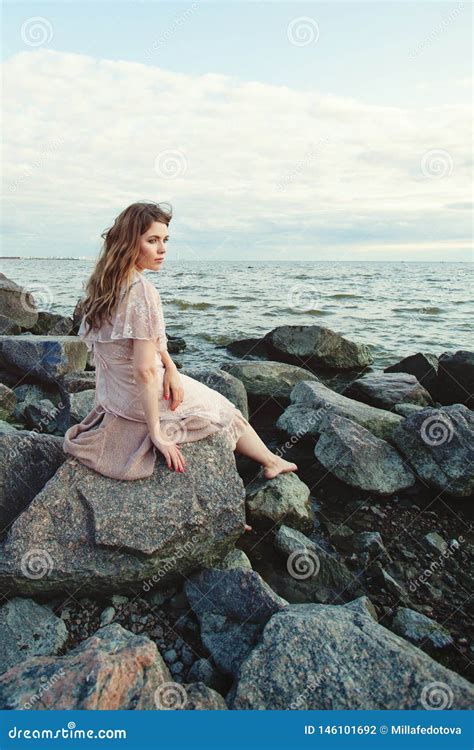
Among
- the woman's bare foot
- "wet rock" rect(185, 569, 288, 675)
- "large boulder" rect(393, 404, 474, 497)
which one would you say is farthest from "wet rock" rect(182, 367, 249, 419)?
"wet rock" rect(185, 569, 288, 675)

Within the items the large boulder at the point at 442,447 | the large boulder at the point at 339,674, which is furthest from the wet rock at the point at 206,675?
the large boulder at the point at 442,447

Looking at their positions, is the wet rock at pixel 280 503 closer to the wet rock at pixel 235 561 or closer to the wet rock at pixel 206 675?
the wet rock at pixel 235 561

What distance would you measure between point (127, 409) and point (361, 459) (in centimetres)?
273

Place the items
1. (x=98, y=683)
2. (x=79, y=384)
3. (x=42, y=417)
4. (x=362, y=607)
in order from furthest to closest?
(x=79, y=384)
(x=42, y=417)
(x=362, y=607)
(x=98, y=683)

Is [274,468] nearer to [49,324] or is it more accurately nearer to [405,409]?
[405,409]

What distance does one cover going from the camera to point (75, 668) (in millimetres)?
2701

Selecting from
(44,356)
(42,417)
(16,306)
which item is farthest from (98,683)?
(16,306)

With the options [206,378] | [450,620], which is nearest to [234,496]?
[450,620]

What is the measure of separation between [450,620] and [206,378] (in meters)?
4.02

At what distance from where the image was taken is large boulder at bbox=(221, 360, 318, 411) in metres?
8.16

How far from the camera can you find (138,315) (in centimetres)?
379

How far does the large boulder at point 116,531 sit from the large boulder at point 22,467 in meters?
0.50

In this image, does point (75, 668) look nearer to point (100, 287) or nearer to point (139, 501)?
point (139, 501)

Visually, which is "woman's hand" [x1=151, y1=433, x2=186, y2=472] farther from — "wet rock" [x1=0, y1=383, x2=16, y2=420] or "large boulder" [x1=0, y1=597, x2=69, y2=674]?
"wet rock" [x1=0, y1=383, x2=16, y2=420]
